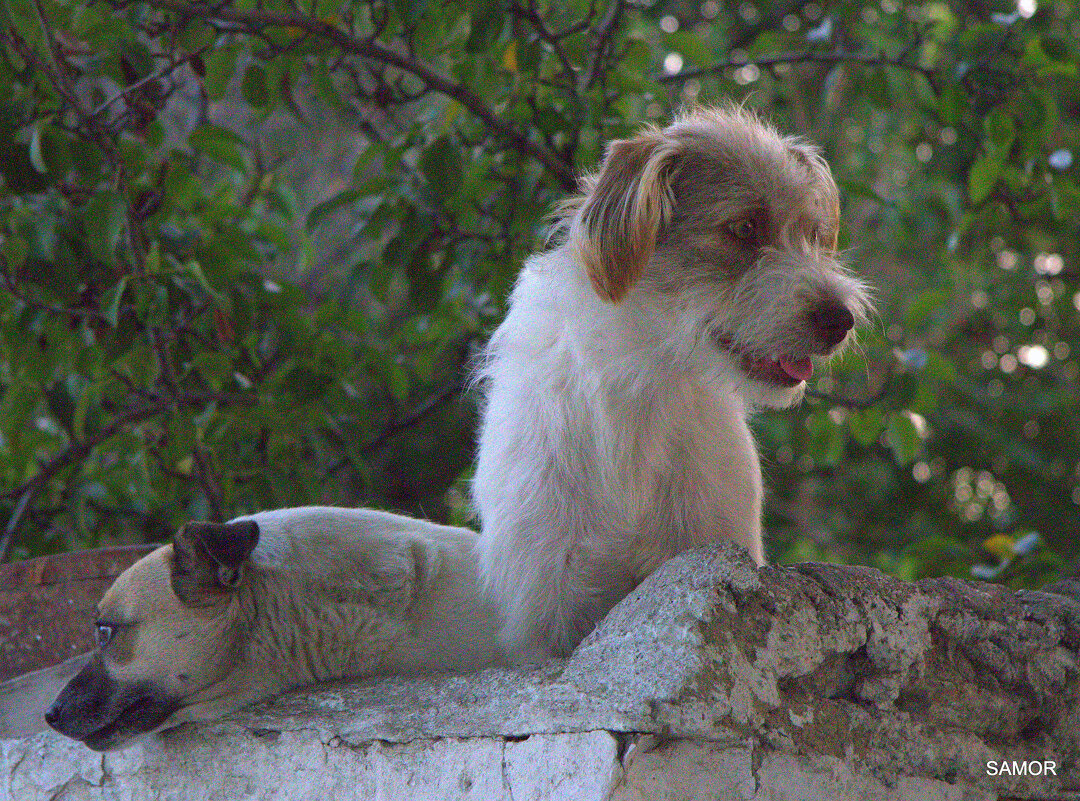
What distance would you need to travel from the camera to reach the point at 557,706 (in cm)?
203

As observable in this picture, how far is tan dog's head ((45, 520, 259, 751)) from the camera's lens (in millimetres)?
2416

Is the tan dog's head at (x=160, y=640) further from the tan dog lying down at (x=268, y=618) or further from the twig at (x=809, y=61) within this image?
the twig at (x=809, y=61)

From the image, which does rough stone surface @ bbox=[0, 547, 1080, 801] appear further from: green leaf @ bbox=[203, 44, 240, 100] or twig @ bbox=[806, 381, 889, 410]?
green leaf @ bbox=[203, 44, 240, 100]

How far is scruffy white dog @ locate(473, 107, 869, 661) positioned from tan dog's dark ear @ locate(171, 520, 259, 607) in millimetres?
565

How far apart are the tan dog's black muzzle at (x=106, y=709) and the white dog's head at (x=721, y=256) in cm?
132

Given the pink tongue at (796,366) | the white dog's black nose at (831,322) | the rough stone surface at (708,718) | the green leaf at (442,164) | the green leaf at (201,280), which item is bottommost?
the rough stone surface at (708,718)

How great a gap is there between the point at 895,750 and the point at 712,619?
1.52 feet

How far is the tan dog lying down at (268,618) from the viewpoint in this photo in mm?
2451

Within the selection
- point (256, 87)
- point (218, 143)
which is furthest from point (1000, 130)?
point (218, 143)

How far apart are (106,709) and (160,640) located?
17cm

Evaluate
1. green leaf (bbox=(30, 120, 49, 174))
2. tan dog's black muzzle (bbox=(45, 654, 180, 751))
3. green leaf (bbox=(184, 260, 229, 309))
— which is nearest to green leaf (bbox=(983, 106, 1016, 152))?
green leaf (bbox=(184, 260, 229, 309))

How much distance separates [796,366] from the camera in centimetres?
263

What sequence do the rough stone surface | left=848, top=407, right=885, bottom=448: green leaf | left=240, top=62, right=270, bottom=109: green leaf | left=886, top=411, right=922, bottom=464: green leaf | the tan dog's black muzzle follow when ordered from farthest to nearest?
left=848, top=407, right=885, bottom=448: green leaf, left=886, top=411, right=922, bottom=464: green leaf, left=240, top=62, right=270, bottom=109: green leaf, the tan dog's black muzzle, the rough stone surface

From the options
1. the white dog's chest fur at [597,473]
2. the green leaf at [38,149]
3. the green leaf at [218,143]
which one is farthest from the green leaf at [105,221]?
the white dog's chest fur at [597,473]
